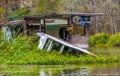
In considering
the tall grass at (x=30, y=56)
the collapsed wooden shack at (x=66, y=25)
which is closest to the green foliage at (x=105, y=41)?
the collapsed wooden shack at (x=66, y=25)

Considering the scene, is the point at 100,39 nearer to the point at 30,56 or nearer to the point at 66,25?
the point at 66,25

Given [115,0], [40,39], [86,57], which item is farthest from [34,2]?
[86,57]

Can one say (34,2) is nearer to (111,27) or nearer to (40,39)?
(111,27)

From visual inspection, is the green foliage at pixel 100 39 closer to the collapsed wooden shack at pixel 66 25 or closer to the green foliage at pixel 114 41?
the green foliage at pixel 114 41

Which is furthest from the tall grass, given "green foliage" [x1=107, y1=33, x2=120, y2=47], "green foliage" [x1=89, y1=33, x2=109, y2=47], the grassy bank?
"green foliage" [x1=89, y1=33, x2=109, y2=47]

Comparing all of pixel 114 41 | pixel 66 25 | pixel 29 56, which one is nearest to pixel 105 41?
pixel 114 41

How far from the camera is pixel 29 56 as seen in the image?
77.2 feet

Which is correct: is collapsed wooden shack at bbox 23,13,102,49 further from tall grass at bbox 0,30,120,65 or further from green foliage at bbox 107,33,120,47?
green foliage at bbox 107,33,120,47

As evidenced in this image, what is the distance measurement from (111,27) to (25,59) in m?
50.4

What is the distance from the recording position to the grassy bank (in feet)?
50.0

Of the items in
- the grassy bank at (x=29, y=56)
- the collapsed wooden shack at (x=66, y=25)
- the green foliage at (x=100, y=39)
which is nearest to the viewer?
the grassy bank at (x=29, y=56)

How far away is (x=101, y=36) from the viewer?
181ft

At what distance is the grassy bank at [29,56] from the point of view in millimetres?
15227

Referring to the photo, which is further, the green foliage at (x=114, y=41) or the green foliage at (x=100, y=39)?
the green foliage at (x=100, y=39)
